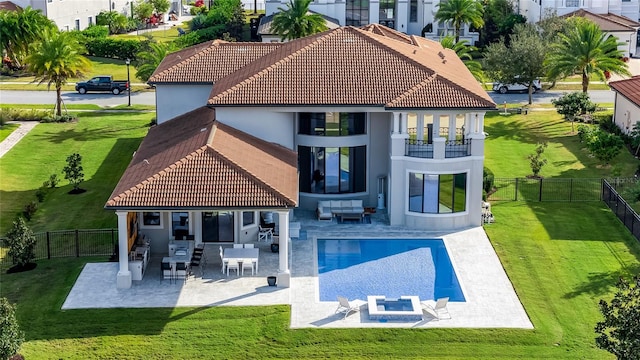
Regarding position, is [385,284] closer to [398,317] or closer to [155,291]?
[398,317]

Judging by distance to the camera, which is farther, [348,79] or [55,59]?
[55,59]

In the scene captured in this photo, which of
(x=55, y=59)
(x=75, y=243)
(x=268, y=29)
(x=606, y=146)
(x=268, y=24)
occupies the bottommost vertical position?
(x=75, y=243)

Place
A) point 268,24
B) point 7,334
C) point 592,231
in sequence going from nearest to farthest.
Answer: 1. point 7,334
2. point 592,231
3. point 268,24

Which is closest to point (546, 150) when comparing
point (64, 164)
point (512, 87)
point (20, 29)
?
point (512, 87)

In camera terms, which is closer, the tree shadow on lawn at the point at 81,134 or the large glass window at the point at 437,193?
the large glass window at the point at 437,193

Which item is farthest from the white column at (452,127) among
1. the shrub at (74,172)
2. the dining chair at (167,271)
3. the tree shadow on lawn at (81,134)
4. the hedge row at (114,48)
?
the hedge row at (114,48)

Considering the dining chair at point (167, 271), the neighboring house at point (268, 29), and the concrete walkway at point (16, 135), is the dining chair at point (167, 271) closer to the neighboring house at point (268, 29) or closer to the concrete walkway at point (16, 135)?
the concrete walkway at point (16, 135)

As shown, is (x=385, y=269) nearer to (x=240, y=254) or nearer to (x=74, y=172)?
(x=240, y=254)
